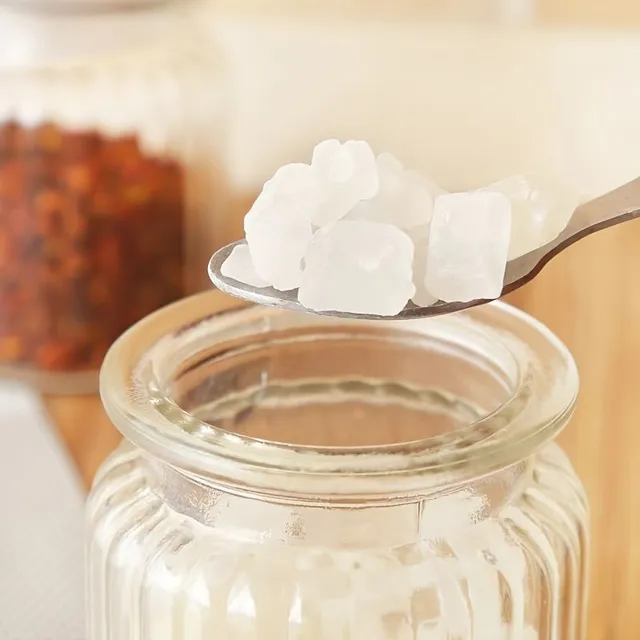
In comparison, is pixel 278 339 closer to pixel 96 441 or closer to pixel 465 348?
pixel 465 348

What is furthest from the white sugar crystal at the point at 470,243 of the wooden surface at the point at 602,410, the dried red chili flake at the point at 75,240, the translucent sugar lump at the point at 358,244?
the dried red chili flake at the point at 75,240

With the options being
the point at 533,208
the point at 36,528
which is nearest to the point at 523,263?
the point at 533,208

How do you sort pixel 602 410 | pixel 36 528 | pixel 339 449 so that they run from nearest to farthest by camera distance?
pixel 339 449 < pixel 36 528 < pixel 602 410

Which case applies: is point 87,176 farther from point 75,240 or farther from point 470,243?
point 470,243

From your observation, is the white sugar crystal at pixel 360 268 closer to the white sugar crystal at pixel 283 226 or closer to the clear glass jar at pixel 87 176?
the white sugar crystal at pixel 283 226

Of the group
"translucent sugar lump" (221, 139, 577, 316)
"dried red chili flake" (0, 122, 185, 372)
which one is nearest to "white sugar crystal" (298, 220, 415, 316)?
"translucent sugar lump" (221, 139, 577, 316)

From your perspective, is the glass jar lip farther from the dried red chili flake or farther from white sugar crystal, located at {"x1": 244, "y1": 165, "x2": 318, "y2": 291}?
the dried red chili flake
